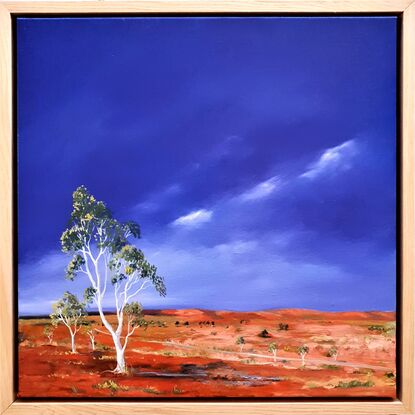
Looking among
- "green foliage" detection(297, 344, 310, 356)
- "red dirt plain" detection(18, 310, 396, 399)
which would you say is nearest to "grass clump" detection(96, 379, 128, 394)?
"red dirt plain" detection(18, 310, 396, 399)

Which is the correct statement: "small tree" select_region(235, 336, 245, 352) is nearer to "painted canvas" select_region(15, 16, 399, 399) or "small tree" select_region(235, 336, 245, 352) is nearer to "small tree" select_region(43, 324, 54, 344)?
"painted canvas" select_region(15, 16, 399, 399)

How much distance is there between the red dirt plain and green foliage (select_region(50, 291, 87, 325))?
0.09 ft

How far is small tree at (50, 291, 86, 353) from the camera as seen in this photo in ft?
4.62

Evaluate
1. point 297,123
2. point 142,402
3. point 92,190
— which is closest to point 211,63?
point 297,123

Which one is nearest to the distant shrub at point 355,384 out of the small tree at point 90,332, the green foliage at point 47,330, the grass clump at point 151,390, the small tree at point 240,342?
the small tree at point 240,342

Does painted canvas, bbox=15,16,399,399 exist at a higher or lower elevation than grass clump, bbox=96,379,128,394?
higher

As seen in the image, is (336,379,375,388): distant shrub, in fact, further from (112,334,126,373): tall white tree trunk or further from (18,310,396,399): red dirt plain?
(112,334,126,373): tall white tree trunk

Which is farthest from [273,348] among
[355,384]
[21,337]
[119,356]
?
[21,337]

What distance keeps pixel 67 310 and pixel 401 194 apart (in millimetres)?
807

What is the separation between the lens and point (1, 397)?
4.60 feet

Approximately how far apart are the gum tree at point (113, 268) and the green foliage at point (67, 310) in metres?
0.03

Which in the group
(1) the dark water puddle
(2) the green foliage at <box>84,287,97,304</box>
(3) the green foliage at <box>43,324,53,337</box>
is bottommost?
(1) the dark water puddle

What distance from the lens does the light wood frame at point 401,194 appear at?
1.39 metres

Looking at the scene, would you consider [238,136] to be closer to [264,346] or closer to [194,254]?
[194,254]
